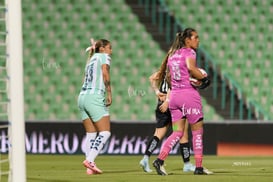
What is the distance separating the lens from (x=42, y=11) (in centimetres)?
2084

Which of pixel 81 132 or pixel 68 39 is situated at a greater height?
pixel 68 39

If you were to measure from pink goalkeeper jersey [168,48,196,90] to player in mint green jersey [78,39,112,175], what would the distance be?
90cm

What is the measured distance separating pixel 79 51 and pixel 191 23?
9.46 ft

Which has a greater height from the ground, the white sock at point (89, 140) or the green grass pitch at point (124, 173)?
the white sock at point (89, 140)

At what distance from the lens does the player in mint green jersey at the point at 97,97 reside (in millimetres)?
10562

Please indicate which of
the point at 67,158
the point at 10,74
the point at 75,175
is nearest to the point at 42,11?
the point at 67,158

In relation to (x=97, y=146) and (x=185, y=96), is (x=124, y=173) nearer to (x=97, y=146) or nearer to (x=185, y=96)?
(x=97, y=146)

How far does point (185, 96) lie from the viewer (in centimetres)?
999

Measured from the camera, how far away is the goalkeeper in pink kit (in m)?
9.95

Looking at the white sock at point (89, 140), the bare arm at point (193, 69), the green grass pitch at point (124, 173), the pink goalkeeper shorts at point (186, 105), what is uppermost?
the bare arm at point (193, 69)

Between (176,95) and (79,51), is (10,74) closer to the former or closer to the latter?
(176,95)

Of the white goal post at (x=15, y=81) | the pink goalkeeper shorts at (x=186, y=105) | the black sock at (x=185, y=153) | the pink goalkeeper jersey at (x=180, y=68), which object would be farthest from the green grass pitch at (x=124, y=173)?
the white goal post at (x=15, y=81)

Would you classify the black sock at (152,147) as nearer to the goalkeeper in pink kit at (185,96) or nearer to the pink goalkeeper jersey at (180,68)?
the goalkeeper in pink kit at (185,96)

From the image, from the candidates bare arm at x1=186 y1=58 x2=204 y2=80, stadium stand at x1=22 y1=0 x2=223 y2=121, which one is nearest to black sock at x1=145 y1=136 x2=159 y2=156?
bare arm at x1=186 y1=58 x2=204 y2=80
